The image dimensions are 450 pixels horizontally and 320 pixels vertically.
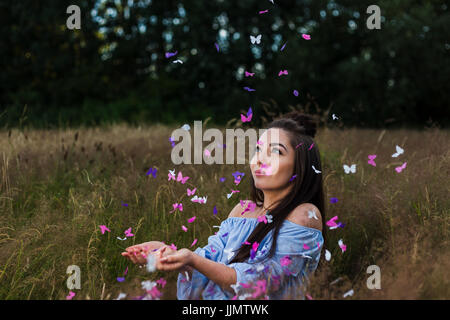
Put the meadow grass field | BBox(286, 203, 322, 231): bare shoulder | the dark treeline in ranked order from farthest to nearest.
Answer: the dark treeline < the meadow grass field < BBox(286, 203, 322, 231): bare shoulder

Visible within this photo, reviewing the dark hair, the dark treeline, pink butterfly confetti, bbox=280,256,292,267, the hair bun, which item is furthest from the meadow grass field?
the dark treeline

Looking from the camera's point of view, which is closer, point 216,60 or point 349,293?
point 349,293

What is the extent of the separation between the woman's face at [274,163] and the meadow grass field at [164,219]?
57 cm

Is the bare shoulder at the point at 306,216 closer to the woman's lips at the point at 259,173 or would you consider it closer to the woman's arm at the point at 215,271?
the woman's lips at the point at 259,173

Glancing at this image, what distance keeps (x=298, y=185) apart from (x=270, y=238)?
0.36m

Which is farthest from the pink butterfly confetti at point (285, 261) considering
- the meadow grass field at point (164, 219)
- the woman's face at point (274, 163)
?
the woman's face at point (274, 163)

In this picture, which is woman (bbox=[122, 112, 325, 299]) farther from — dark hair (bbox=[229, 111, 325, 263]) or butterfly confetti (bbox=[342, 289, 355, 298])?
butterfly confetti (bbox=[342, 289, 355, 298])

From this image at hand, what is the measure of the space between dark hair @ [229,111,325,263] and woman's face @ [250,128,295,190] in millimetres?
45

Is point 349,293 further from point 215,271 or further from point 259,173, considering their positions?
point 259,173

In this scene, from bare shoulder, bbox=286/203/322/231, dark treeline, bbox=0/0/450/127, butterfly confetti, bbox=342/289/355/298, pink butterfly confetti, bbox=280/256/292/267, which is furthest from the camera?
dark treeline, bbox=0/0/450/127

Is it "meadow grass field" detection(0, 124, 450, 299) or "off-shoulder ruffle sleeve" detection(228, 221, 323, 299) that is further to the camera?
"meadow grass field" detection(0, 124, 450, 299)

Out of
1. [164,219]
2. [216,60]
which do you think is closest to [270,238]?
[164,219]

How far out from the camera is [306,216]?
2.52 meters

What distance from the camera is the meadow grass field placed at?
103 inches
